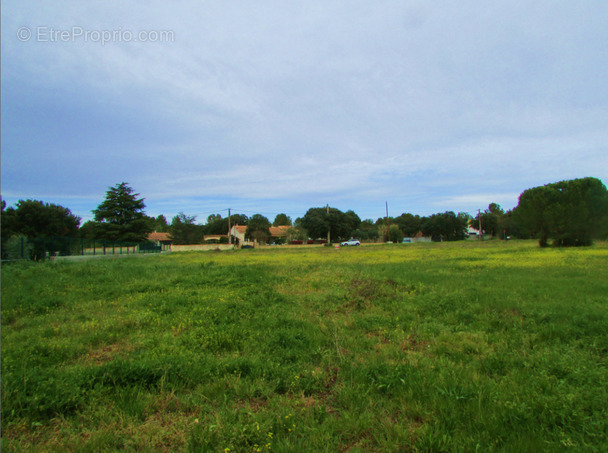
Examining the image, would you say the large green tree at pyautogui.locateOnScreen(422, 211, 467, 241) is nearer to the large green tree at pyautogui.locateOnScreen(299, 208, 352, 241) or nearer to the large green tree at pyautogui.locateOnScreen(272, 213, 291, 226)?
the large green tree at pyautogui.locateOnScreen(299, 208, 352, 241)

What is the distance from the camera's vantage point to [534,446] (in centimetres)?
255

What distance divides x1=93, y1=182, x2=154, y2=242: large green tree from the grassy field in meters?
47.3

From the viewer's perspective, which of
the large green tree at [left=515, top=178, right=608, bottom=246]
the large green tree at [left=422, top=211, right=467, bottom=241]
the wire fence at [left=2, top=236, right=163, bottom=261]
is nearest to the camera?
the wire fence at [left=2, top=236, right=163, bottom=261]

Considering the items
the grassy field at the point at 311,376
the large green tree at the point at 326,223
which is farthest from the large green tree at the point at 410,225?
the grassy field at the point at 311,376

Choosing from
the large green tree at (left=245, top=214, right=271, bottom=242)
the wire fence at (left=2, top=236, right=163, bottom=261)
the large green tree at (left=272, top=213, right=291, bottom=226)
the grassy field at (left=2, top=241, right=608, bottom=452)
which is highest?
the large green tree at (left=272, top=213, right=291, bottom=226)

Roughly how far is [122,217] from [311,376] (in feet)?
184

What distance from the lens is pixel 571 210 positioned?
113 ft

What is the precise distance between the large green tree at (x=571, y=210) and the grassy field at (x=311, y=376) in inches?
1361

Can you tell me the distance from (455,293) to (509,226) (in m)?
81.1

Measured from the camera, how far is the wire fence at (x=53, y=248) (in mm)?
21172

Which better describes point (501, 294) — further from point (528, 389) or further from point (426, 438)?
point (426, 438)

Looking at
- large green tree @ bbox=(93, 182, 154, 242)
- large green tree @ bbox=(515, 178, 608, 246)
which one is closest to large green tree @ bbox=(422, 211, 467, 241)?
large green tree @ bbox=(515, 178, 608, 246)

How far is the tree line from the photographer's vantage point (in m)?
34.5

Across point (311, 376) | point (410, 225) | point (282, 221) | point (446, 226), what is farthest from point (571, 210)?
point (282, 221)
